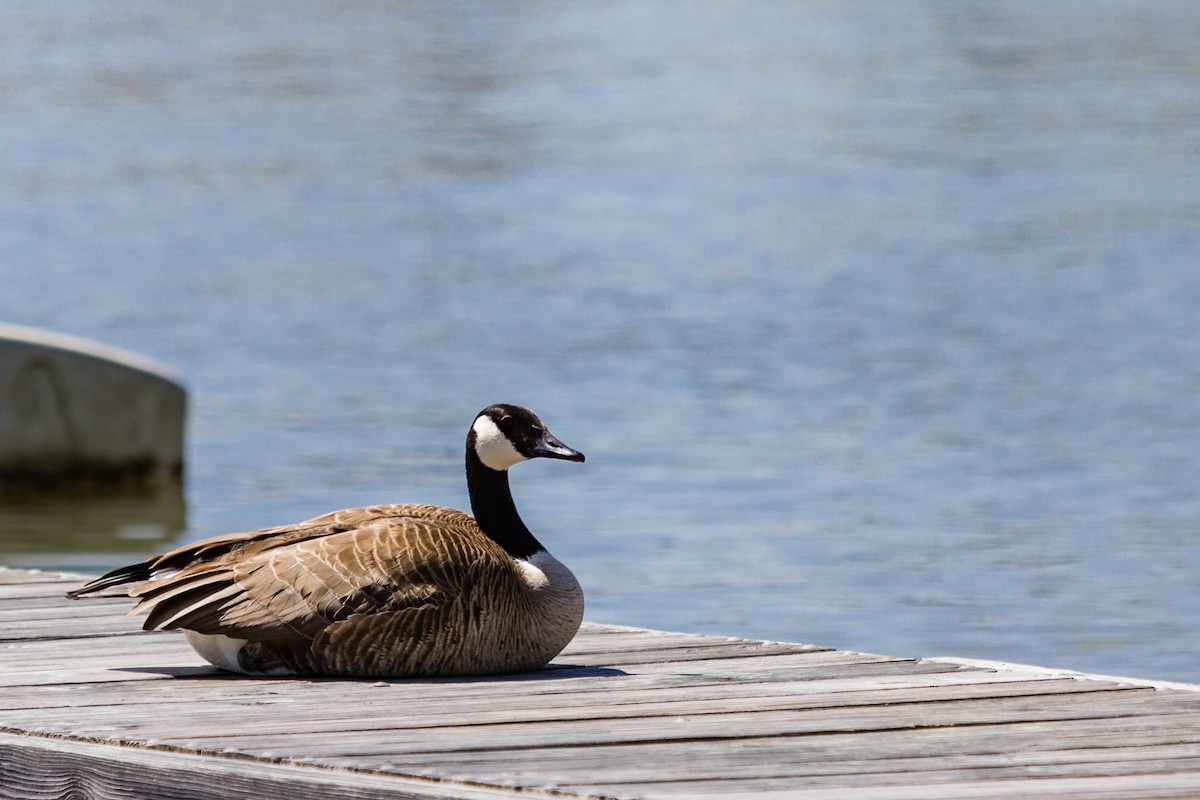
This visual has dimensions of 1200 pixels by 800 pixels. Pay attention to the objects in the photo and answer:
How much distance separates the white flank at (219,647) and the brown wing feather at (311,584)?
15cm

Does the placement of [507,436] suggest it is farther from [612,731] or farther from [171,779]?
[171,779]

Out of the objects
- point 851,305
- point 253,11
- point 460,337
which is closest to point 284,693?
point 460,337

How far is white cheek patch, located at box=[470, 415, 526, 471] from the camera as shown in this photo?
23.1ft

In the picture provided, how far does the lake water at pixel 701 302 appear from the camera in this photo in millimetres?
14953

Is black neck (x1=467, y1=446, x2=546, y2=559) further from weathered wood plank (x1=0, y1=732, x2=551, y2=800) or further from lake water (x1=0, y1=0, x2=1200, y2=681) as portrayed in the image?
lake water (x1=0, y1=0, x2=1200, y2=681)

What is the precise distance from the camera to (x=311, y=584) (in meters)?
6.60

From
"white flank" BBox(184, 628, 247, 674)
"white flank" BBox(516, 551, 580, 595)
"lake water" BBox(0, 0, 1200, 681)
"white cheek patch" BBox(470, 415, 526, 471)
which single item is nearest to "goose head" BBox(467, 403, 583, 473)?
"white cheek patch" BBox(470, 415, 526, 471)

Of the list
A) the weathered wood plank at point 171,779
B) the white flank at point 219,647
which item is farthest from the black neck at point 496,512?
the weathered wood plank at point 171,779

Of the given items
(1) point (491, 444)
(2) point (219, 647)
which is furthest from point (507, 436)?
(2) point (219, 647)

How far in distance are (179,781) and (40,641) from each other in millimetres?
2281

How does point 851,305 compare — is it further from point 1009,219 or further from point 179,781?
point 179,781

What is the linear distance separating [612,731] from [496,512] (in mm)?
1357

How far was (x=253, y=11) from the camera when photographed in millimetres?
69125

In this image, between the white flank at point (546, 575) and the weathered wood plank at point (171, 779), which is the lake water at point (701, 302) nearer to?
the white flank at point (546, 575)
